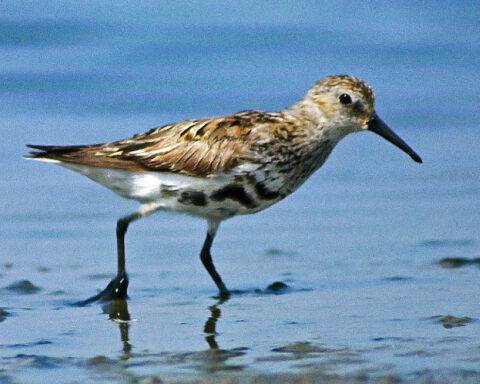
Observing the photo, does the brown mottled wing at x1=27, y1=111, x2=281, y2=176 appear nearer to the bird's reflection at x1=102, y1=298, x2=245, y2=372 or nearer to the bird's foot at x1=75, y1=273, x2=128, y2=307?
the bird's foot at x1=75, y1=273, x2=128, y2=307

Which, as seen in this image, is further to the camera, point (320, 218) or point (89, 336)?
point (320, 218)

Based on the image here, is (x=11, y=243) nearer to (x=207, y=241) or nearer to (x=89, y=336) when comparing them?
(x=207, y=241)

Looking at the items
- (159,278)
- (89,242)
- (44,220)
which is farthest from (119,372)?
(44,220)

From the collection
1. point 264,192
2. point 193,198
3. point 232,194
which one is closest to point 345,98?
point 264,192

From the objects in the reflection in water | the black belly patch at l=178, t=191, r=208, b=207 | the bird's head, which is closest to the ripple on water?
the reflection in water

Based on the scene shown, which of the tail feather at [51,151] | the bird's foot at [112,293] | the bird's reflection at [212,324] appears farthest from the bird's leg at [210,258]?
the tail feather at [51,151]

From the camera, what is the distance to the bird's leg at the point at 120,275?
7.23 m

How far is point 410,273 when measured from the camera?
7859mm

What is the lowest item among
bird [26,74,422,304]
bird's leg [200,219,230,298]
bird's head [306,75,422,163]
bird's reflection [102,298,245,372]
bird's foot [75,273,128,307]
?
bird's reflection [102,298,245,372]

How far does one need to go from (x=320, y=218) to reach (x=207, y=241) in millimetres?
1708

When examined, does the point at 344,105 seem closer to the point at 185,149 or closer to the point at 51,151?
the point at 185,149

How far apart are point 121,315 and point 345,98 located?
231 cm

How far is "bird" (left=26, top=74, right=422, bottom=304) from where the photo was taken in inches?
297

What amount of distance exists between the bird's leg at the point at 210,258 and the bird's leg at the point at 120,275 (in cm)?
53
